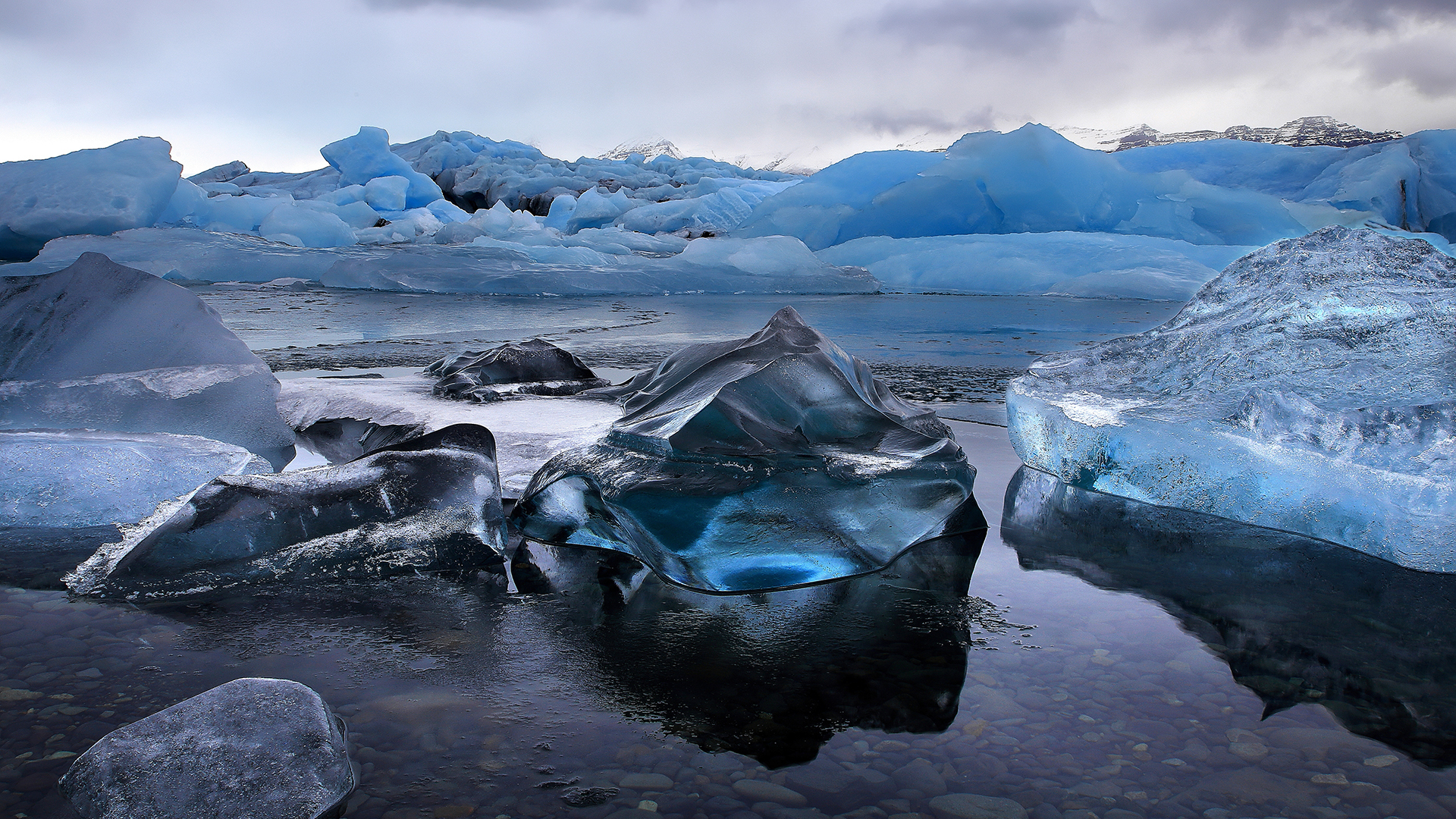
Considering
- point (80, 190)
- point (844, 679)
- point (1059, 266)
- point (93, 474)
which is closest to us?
point (844, 679)

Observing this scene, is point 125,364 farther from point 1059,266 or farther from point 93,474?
point 1059,266

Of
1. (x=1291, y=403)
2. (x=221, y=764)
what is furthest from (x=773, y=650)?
(x=1291, y=403)

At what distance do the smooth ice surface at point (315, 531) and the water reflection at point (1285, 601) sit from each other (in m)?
1.14

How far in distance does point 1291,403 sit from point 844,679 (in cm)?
140

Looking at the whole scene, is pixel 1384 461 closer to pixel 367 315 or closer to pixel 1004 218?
pixel 367 315

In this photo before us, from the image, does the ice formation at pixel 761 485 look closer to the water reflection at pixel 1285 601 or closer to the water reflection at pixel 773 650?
the water reflection at pixel 773 650

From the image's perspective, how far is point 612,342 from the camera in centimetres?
524

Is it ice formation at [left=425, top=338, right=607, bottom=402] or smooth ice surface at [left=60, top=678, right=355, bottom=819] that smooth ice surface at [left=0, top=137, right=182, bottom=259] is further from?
smooth ice surface at [left=60, top=678, right=355, bottom=819]

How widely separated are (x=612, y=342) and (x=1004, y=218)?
27.4 ft

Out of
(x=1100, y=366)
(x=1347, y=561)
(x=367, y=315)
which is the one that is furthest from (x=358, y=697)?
(x=367, y=315)

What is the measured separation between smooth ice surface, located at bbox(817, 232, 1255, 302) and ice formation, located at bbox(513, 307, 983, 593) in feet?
24.8

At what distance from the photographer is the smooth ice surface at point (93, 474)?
1.90 meters

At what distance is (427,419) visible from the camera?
2752 millimetres

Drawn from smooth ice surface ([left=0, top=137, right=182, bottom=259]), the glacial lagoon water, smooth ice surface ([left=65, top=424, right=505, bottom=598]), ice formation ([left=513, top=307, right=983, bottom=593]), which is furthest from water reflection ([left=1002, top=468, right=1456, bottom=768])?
smooth ice surface ([left=0, top=137, right=182, bottom=259])
